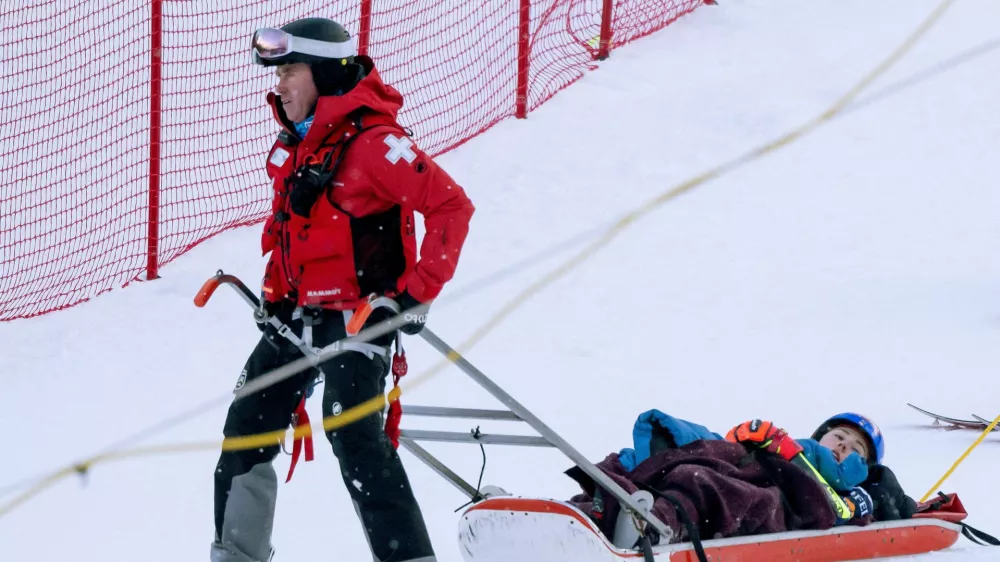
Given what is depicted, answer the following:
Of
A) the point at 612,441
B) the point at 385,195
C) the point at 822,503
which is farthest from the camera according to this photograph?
the point at 612,441

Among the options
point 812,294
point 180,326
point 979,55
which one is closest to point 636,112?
point 812,294

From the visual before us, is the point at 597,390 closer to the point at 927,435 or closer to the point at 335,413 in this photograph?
the point at 927,435

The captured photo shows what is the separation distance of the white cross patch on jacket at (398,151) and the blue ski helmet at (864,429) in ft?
7.78

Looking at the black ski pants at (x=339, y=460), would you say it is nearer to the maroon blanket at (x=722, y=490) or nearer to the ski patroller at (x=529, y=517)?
the ski patroller at (x=529, y=517)

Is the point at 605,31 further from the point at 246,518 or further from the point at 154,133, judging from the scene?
the point at 246,518

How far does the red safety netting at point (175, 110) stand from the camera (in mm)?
7777

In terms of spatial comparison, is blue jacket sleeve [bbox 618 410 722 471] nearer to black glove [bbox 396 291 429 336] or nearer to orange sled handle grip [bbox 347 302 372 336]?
black glove [bbox 396 291 429 336]

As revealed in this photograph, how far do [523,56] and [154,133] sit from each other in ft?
10.0

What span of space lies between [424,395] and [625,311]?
60.3 inches

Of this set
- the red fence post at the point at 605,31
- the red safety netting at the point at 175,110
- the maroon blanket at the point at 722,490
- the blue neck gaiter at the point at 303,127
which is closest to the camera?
the blue neck gaiter at the point at 303,127

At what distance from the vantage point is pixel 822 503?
4488mm

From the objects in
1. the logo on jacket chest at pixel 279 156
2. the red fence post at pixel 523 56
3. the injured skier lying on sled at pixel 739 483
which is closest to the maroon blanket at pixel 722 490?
the injured skier lying on sled at pixel 739 483

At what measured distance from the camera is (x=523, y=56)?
30.9 ft

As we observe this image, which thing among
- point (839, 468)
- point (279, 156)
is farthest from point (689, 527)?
point (279, 156)
